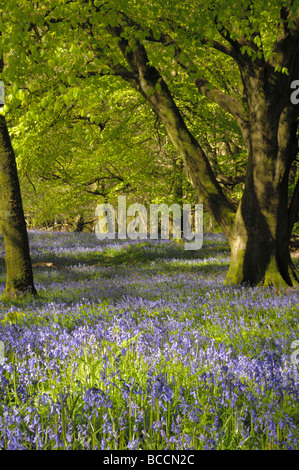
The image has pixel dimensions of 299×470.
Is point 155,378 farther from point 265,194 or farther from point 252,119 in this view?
point 252,119

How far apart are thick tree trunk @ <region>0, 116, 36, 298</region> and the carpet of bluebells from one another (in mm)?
1277

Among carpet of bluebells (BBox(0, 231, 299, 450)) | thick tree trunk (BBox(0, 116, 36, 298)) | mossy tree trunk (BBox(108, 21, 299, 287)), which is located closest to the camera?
carpet of bluebells (BBox(0, 231, 299, 450))

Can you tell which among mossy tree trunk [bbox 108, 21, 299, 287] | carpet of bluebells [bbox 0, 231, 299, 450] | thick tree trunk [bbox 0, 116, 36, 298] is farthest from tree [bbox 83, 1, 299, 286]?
thick tree trunk [bbox 0, 116, 36, 298]

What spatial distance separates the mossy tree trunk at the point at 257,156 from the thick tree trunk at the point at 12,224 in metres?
3.31

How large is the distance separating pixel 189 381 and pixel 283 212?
660cm

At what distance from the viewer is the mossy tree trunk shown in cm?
827

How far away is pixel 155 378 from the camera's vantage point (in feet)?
8.84

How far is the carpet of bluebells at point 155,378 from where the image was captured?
2.30m

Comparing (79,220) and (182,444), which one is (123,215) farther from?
(182,444)

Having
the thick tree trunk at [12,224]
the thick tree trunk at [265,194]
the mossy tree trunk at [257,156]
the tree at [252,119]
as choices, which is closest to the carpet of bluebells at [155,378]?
the thick tree trunk at [12,224]

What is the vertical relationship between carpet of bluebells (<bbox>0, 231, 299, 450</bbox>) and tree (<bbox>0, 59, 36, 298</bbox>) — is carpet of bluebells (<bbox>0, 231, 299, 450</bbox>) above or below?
below

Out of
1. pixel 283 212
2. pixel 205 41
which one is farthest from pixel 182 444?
pixel 205 41

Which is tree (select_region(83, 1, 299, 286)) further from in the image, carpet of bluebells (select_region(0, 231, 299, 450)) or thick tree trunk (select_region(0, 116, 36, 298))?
thick tree trunk (select_region(0, 116, 36, 298))

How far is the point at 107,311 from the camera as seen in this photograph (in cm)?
553
